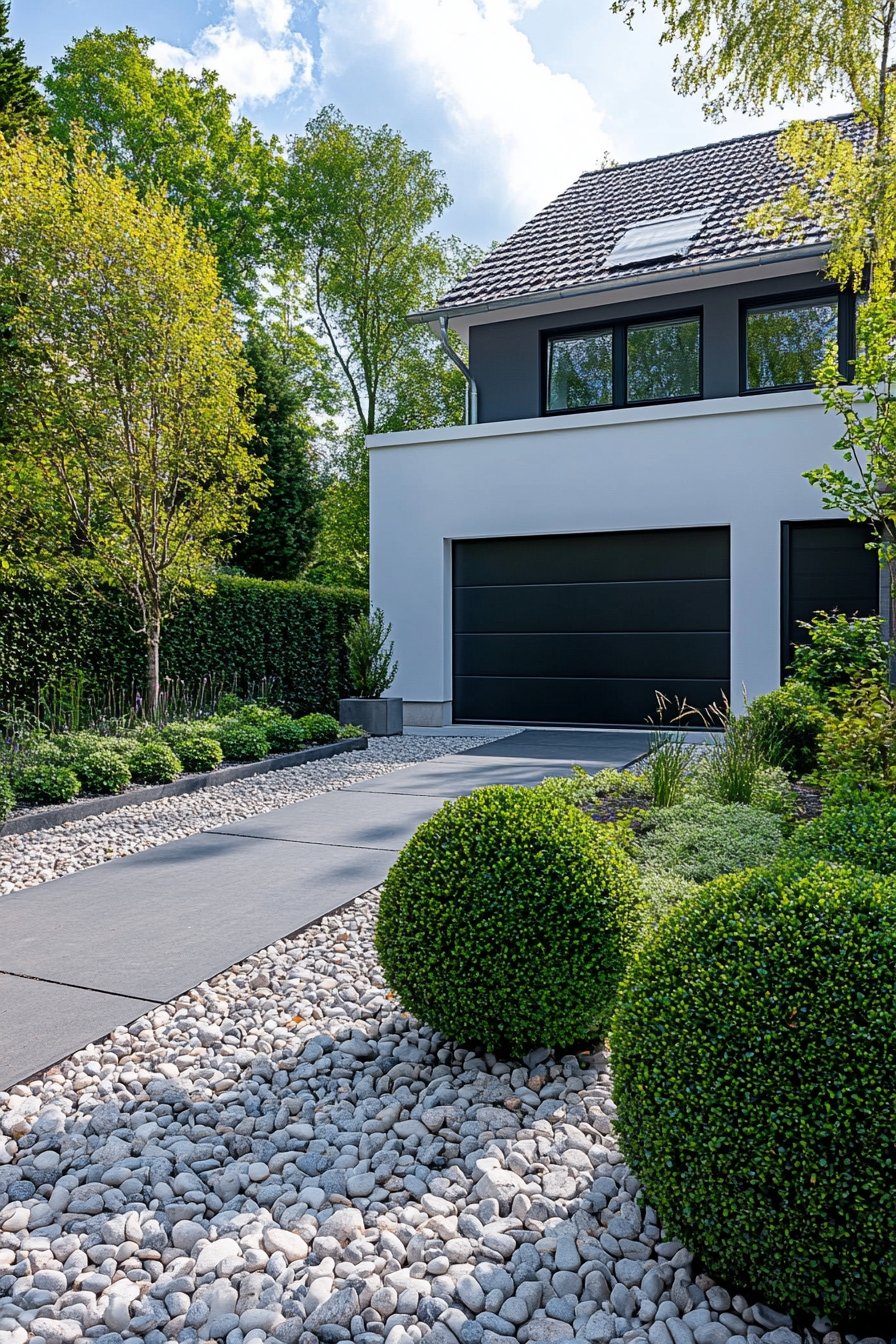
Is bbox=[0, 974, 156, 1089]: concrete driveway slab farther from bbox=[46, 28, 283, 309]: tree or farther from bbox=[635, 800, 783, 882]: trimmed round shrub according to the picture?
bbox=[46, 28, 283, 309]: tree

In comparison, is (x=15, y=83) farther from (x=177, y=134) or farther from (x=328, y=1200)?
(x=328, y=1200)

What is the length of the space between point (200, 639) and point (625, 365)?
19.5 feet

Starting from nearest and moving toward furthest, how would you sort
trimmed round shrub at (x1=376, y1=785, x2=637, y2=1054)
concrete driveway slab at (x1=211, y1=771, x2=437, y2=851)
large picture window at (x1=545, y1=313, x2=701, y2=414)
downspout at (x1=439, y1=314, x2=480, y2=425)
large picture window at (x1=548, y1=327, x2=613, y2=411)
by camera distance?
trimmed round shrub at (x1=376, y1=785, x2=637, y2=1054), concrete driveway slab at (x1=211, y1=771, x2=437, y2=851), large picture window at (x1=545, y1=313, x2=701, y2=414), large picture window at (x1=548, y1=327, x2=613, y2=411), downspout at (x1=439, y1=314, x2=480, y2=425)

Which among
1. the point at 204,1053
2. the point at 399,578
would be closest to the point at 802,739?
the point at 204,1053

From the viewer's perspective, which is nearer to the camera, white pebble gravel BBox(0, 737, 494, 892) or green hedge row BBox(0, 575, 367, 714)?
white pebble gravel BBox(0, 737, 494, 892)

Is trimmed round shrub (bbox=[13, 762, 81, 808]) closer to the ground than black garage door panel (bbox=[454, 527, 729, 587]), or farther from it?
closer to the ground

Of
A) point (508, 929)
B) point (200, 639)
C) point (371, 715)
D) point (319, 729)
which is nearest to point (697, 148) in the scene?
point (371, 715)

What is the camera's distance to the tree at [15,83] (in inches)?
422

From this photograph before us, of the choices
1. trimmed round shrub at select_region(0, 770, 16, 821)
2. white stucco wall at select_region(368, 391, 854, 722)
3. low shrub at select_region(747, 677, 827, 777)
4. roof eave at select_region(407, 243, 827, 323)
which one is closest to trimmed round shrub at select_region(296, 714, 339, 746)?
white stucco wall at select_region(368, 391, 854, 722)

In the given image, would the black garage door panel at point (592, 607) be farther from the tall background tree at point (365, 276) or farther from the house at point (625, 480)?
the tall background tree at point (365, 276)

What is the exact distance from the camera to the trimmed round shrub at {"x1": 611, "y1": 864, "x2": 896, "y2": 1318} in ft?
4.81

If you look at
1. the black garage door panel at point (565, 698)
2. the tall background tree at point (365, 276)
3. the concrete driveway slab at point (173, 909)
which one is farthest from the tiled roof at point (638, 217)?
the tall background tree at point (365, 276)

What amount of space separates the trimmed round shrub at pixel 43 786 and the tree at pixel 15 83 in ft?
28.7

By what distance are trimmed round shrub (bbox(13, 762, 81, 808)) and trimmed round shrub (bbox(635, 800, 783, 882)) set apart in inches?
146
